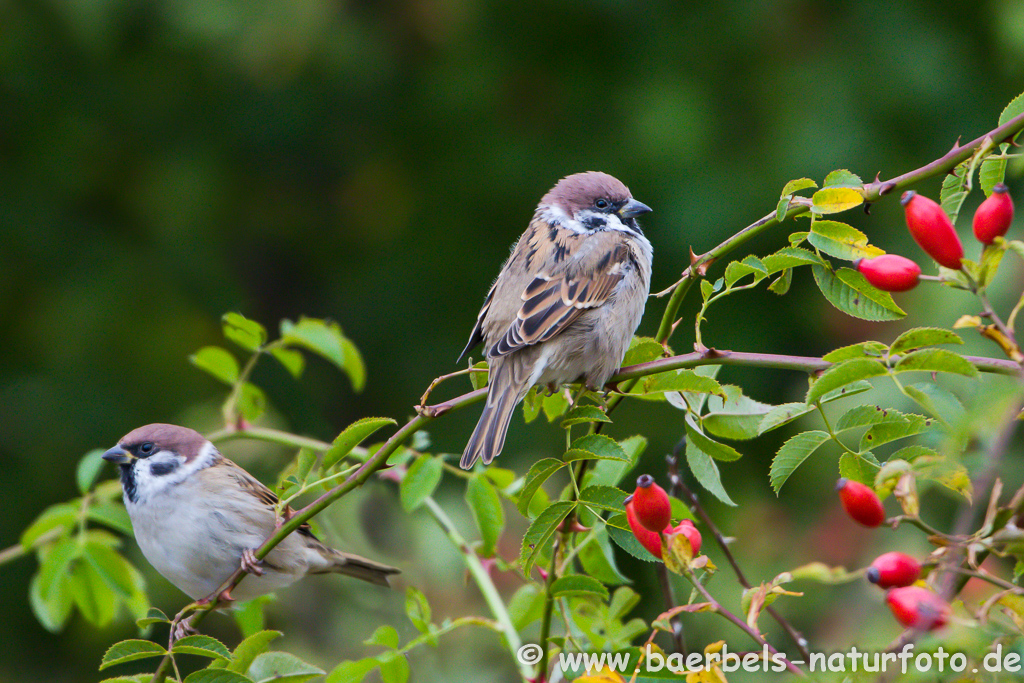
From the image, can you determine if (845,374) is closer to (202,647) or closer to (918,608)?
(918,608)

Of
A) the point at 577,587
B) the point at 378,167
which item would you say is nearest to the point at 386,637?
the point at 577,587

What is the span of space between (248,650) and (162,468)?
1236 millimetres

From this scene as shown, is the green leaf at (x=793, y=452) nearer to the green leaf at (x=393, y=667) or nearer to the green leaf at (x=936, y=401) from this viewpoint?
the green leaf at (x=936, y=401)

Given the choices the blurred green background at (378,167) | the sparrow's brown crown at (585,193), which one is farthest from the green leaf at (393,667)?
the blurred green background at (378,167)

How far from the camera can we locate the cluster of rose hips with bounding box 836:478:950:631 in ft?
3.17

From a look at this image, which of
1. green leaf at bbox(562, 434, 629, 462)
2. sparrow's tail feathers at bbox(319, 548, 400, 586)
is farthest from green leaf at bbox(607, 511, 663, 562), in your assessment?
sparrow's tail feathers at bbox(319, 548, 400, 586)

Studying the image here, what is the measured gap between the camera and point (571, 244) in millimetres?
2908

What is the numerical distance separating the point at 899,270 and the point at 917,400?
17 cm

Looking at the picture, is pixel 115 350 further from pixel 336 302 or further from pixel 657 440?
pixel 657 440

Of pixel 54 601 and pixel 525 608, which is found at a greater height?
pixel 525 608

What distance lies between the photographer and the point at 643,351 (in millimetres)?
1728

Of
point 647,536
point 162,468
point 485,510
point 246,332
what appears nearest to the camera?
point 647,536

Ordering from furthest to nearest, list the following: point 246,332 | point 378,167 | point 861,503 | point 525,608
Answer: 1. point 378,167
2. point 246,332
3. point 525,608
4. point 861,503

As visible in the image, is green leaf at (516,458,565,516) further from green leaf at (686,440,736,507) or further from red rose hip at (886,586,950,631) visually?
red rose hip at (886,586,950,631)
